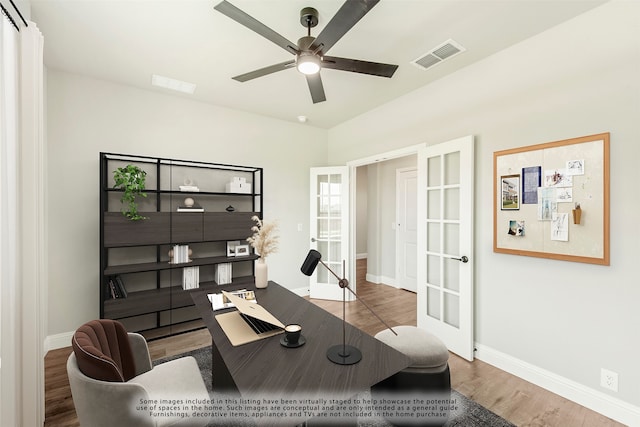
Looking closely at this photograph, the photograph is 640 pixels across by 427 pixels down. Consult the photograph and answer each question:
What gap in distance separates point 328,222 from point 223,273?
1.81 m

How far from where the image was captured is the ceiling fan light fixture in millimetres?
1856

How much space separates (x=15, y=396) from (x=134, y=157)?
231 centimetres

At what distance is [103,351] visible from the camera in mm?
1371

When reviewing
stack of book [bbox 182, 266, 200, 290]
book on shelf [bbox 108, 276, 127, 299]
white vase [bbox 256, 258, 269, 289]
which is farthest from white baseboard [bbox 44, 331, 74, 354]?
white vase [bbox 256, 258, 269, 289]

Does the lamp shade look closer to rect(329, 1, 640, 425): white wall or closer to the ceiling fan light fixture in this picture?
the ceiling fan light fixture

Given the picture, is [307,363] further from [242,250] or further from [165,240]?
[242,250]

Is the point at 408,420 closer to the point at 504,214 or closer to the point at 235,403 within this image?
the point at 235,403

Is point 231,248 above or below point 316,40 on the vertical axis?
below

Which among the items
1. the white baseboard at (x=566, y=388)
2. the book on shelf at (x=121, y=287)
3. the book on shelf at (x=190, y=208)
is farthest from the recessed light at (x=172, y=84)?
the white baseboard at (x=566, y=388)

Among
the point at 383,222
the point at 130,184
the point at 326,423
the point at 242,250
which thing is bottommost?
the point at 326,423

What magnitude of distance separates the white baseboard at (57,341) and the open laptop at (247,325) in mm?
2477

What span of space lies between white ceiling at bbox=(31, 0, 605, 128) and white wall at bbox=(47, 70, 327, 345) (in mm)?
251

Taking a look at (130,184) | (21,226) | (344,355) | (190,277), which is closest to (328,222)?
(190,277)

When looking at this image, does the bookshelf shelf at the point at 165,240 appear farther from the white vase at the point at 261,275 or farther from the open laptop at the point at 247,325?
the open laptop at the point at 247,325
